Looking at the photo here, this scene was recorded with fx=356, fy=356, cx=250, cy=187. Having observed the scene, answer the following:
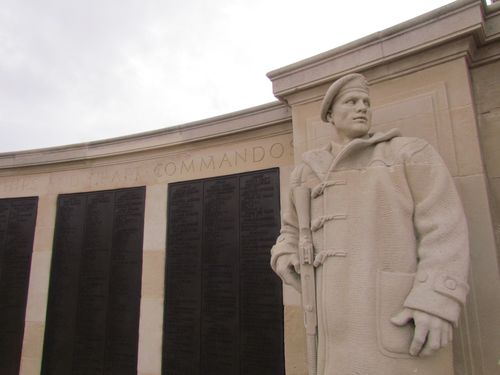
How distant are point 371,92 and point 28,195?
6.74 metres

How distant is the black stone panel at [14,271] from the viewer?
21.2 feet

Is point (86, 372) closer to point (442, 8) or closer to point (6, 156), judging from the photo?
point (6, 156)

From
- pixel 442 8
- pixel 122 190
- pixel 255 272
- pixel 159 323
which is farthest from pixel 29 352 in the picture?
pixel 442 8

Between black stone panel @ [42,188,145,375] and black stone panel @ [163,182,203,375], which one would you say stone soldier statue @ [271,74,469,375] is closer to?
black stone panel @ [163,182,203,375]

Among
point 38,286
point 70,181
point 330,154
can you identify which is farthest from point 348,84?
point 38,286

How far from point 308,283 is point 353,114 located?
4.67 ft

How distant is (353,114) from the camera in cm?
294

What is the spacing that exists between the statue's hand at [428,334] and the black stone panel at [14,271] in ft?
22.6

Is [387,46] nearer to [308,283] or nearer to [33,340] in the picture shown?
[308,283]

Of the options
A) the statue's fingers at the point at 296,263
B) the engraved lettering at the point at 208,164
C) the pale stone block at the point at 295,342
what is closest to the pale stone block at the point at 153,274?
the engraved lettering at the point at 208,164

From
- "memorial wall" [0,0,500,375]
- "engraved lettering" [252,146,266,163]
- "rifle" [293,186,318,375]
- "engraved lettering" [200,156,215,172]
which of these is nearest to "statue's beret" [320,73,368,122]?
"rifle" [293,186,318,375]

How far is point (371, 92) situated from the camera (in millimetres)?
4262

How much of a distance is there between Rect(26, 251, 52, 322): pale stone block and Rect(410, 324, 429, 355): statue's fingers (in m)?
6.44

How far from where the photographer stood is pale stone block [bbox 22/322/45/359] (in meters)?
6.29
